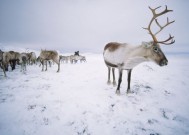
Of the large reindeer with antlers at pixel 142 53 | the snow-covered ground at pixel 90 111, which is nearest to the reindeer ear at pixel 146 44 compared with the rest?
the large reindeer with antlers at pixel 142 53

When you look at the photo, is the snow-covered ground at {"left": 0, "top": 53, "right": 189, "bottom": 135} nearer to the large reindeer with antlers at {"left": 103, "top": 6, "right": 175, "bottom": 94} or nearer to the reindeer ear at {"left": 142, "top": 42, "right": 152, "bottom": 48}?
the large reindeer with antlers at {"left": 103, "top": 6, "right": 175, "bottom": 94}

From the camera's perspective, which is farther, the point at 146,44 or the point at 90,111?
the point at 146,44

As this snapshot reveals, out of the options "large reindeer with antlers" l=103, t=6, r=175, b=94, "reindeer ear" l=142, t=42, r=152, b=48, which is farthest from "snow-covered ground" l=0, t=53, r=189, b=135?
"reindeer ear" l=142, t=42, r=152, b=48

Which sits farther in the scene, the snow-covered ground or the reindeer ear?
the reindeer ear

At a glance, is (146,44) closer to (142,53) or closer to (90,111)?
(142,53)

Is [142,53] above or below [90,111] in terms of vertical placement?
above

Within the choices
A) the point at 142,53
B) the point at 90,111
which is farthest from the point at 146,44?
the point at 90,111

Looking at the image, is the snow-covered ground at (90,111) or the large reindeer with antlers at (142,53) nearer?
the snow-covered ground at (90,111)

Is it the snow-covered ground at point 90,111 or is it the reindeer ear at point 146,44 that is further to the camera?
the reindeer ear at point 146,44

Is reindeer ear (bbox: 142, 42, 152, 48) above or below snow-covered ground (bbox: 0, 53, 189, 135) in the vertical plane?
above

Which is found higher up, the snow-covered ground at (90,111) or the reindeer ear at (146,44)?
the reindeer ear at (146,44)

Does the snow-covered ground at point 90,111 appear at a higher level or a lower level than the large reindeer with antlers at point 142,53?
lower

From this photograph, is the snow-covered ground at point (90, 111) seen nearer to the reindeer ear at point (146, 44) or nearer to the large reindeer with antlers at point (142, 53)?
the large reindeer with antlers at point (142, 53)

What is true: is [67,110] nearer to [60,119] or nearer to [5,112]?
[60,119]
